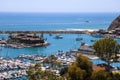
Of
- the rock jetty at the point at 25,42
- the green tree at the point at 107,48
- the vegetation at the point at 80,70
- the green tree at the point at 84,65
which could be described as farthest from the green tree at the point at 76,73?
the rock jetty at the point at 25,42

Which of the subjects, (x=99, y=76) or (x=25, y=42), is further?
(x=25, y=42)

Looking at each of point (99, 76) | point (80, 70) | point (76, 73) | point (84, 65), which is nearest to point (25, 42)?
point (84, 65)

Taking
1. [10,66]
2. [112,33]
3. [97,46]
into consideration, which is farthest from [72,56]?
[112,33]

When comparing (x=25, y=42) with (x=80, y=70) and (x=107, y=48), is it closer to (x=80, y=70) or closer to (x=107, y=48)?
(x=107, y=48)

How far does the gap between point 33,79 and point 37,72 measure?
43 centimetres

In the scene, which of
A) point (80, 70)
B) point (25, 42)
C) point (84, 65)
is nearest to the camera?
point (80, 70)

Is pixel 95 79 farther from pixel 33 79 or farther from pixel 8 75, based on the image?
pixel 8 75

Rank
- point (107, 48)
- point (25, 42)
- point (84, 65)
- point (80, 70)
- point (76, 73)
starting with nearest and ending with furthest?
1. point (76, 73)
2. point (80, 70)
3. point (84, 65)
4. point (107, 48)
5. point (25, 42)

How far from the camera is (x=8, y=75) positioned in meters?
38.2

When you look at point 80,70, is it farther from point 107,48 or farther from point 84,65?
point 107,48

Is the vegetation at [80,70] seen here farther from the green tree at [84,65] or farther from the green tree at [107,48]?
the green tree at [107,48]

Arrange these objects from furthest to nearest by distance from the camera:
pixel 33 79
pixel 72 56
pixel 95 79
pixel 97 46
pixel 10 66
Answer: pixel 72 56, pixel 10 66, pixel 97 46, pixel 95 79, pixel 33 79

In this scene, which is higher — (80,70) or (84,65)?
(84,65)

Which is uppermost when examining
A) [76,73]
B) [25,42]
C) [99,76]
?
[76,73]
